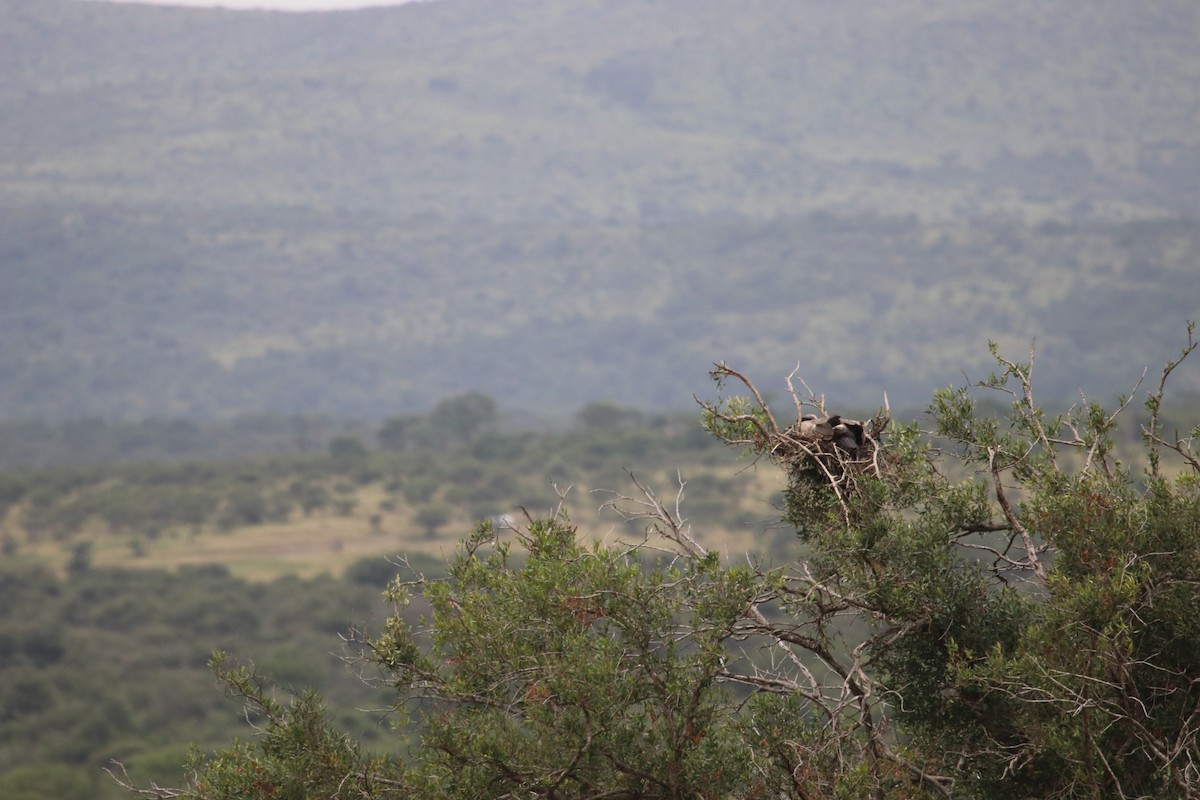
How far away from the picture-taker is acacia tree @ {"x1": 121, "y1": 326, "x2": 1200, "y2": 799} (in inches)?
189

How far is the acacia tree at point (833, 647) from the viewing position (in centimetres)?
481

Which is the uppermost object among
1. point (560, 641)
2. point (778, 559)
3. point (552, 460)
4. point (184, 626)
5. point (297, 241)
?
point (560, 641)

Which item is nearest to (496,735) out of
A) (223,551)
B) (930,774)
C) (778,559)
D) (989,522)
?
(930,774)

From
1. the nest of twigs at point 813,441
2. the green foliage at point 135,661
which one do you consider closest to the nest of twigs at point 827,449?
the nest of twigs at point 813,441

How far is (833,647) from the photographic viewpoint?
5.34 metres

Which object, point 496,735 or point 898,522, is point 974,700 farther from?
point 496,735

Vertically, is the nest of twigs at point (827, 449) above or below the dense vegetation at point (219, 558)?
above

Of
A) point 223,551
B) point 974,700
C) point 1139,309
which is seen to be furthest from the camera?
point 1139,309

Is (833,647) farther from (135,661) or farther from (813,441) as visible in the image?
(135,661)

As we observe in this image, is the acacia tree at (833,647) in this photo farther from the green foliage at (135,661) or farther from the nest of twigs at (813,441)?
the green foliage at (135,661)

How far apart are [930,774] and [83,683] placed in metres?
36.8

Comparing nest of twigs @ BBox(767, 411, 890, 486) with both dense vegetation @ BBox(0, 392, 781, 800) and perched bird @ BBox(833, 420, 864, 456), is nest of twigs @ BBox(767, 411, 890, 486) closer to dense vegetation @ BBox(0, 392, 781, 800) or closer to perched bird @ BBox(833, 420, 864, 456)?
perched bird @ BBox(833, 420, 864, 456)

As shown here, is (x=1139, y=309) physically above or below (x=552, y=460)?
below

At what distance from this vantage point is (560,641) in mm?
5168
